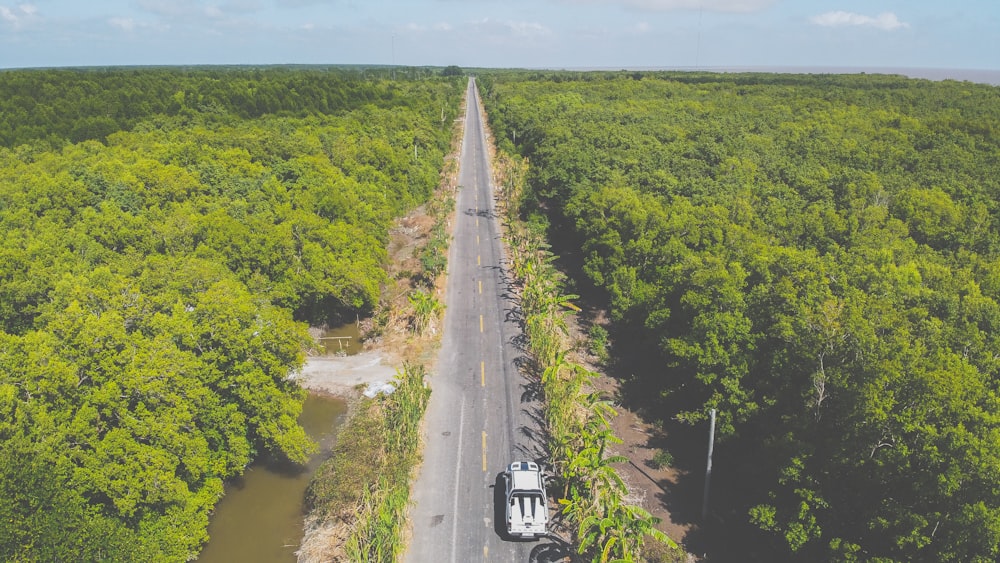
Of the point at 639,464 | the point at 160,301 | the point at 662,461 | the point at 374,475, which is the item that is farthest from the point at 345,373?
the point at 662,461

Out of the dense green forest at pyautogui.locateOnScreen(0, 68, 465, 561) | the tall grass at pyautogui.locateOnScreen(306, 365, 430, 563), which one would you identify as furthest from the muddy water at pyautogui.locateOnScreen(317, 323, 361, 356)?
the tall grass at pyautogui.locateOnScreen(306, 365, 430, 563)

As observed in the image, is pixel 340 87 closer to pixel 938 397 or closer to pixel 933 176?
pixel 933 176

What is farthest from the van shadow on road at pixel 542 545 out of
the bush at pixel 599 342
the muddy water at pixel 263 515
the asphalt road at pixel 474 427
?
the bush at pixel 599 342

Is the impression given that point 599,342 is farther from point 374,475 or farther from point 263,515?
point 263,515


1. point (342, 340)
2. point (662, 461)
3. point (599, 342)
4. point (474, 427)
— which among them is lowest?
point (662, 461)

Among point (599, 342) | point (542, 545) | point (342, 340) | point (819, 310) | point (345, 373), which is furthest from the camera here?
point (342, 340)

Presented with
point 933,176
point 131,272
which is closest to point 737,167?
point 933,176

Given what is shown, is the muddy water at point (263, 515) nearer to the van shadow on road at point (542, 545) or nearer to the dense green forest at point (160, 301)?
the dense green forest at point (160, 301)
